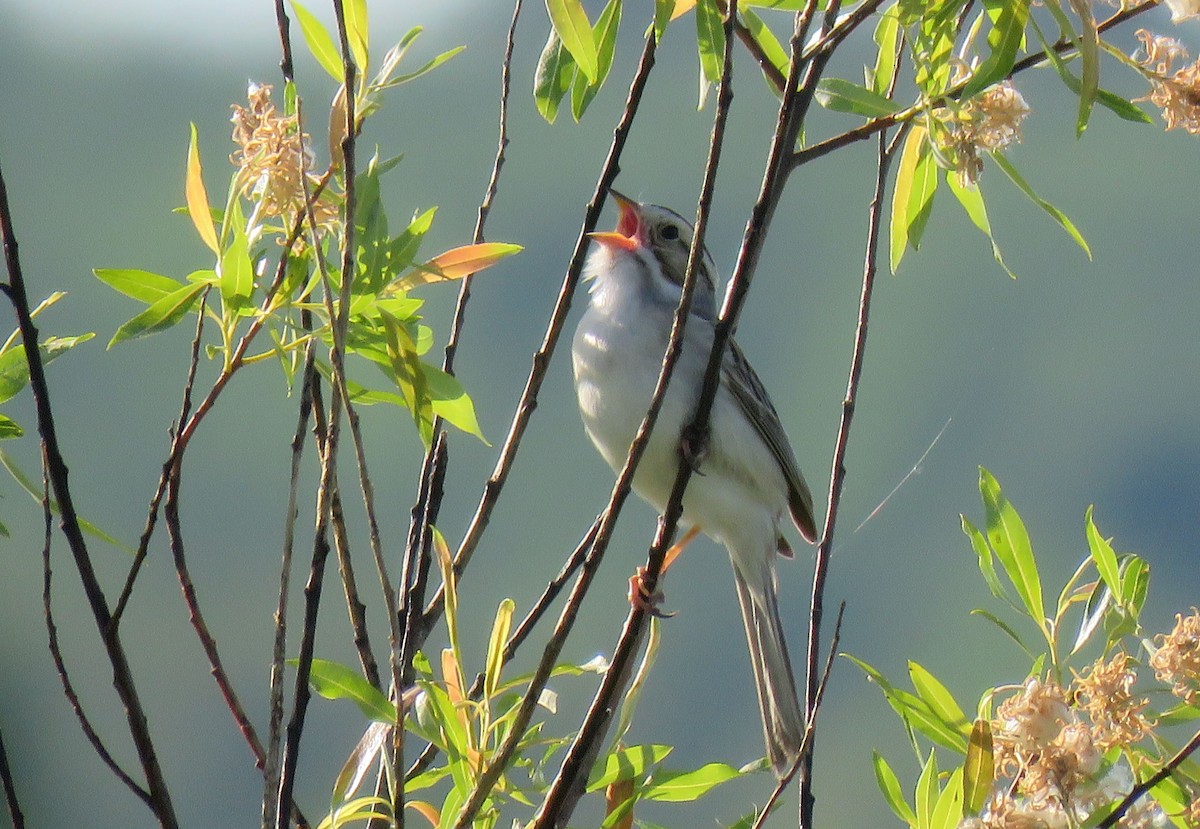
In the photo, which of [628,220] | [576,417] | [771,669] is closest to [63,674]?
[771,669]

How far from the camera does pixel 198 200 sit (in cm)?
244

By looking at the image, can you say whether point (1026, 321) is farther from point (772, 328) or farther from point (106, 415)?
point (106, 415)

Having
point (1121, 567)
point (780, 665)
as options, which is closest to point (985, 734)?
point (1121, 567)

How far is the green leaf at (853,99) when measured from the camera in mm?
2434

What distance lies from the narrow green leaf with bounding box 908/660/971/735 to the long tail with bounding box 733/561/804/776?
1.08m

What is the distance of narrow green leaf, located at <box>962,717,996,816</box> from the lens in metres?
2.30

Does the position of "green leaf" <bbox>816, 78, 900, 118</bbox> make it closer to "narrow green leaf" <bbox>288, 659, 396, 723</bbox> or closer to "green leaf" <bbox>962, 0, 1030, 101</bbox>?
"green leaf" <bbox>962, 0, 1030, 101</bbox>

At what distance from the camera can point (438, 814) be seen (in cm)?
244

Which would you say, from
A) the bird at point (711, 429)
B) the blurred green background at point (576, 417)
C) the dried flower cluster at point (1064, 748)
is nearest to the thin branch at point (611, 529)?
the dried flower cluster at point (1064, 748)

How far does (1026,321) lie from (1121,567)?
22.8 meters

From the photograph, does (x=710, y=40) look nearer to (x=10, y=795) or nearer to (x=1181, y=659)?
(x=1181, y=659)

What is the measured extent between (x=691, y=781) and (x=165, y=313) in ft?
4.17

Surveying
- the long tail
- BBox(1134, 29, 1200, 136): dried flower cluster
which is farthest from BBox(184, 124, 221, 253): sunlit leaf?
the long tail

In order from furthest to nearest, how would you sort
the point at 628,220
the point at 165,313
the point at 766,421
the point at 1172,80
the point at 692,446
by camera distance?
the point at 628,220 < the point at 766,421 < the point at 692,446 < the point at 165,313 < the point at 1172,80
